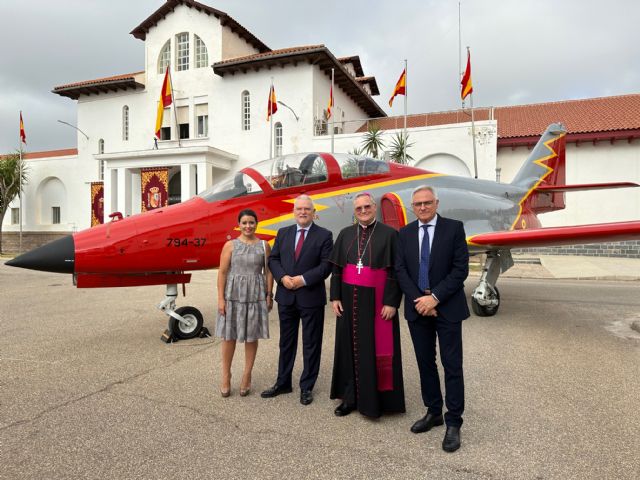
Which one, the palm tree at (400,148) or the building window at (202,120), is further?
the building window at (202,120)

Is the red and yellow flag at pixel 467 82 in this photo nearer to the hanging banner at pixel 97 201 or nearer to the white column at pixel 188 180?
the white column at pixel 188 180

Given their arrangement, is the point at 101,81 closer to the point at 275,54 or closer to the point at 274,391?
the point at 275,54

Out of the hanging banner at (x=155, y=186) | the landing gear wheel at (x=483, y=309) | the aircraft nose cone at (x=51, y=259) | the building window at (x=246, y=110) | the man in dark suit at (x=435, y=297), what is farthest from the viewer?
the building window at (x=246, y=110)

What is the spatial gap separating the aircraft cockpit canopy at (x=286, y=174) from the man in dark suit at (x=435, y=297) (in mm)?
3158

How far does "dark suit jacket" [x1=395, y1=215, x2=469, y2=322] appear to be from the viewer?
2979 mm

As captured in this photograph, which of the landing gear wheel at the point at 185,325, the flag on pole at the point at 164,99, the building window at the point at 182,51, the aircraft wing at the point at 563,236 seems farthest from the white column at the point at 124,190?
the aircraft wing at the point at 563,236

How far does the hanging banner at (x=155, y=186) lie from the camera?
26.0 metres

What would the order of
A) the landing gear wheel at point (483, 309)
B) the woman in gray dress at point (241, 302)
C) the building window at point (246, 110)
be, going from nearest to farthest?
the woman in gray dress at point (241, 302)
the landing gear wheel at point (483, 309)
the building window at point (246, 110)

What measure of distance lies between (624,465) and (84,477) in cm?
342

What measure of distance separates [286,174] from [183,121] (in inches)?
1012

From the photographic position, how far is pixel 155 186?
85.5ft

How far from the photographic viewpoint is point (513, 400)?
3.76 metres

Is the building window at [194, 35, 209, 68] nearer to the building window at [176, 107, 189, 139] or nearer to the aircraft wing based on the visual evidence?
the building window at [176, 107, 189, 139]

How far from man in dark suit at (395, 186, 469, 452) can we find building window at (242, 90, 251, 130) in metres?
25.4
